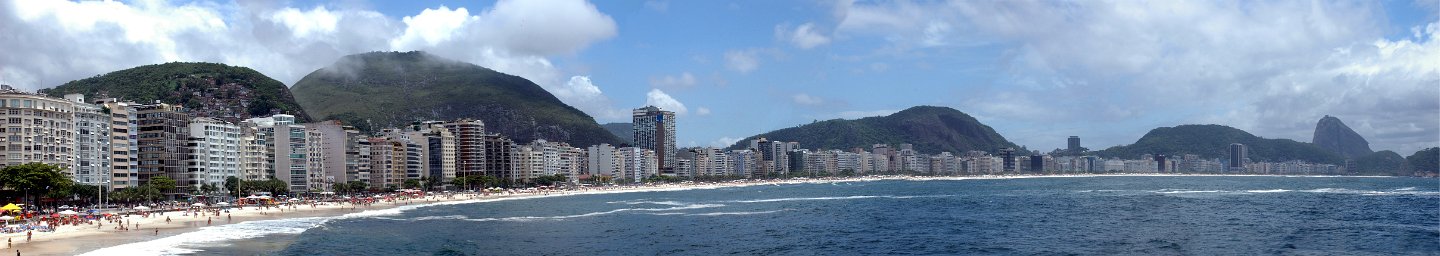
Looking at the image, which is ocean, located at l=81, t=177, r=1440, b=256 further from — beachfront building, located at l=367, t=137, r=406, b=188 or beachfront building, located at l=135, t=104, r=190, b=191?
beachfront building, located at l=367, t=137, r=406, b=188

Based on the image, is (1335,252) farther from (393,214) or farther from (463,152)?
(463,152)

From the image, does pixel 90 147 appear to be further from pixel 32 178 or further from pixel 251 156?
pixel 251 156

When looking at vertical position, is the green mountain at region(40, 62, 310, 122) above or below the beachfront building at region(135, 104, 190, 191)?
above

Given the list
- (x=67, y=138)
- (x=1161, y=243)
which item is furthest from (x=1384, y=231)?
(x=67, y=138)

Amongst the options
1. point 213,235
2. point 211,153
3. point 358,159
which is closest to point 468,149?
point 358,159

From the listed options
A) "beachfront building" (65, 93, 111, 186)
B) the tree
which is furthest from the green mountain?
the tree

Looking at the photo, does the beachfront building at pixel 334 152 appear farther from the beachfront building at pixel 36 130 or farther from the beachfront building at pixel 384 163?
the beachfront building at pixel 36 130

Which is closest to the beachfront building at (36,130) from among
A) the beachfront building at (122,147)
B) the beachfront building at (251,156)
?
the beachfront building at (122,147)
